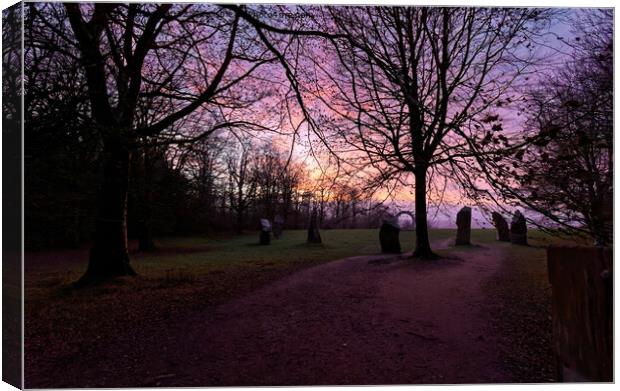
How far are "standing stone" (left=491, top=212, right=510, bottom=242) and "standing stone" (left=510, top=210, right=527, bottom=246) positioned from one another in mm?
48

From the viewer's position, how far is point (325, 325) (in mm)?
3305

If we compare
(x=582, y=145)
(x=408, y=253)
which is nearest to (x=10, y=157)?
(x=408, y=253)

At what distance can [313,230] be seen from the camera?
387 cm

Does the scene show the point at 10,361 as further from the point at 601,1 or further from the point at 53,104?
the point at 601,1

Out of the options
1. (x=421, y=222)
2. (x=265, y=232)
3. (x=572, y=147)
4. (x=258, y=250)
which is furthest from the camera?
(x=258, y=250)

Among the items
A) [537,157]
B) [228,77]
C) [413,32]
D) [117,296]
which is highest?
[413,32]

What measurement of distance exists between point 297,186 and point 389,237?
96 cm

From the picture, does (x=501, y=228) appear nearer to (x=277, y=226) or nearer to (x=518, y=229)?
(x=518, y=229)

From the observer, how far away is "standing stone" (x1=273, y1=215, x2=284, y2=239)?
3.99 meters

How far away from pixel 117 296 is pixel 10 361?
100 centimetres

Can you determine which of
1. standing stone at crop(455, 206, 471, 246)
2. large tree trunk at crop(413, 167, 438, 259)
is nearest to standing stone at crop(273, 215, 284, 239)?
large tree trunk at crop(413, 167, 438, 259)

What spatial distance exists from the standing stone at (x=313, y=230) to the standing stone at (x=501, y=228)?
4.94 feet

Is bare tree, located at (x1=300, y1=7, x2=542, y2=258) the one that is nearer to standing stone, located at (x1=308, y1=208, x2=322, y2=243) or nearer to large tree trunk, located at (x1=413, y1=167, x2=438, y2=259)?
large tree trunk, located at (x1=413, y1=167, x2=438, y2=259)

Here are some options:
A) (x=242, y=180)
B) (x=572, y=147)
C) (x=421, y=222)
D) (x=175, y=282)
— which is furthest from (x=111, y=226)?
(x=572, y=147)
